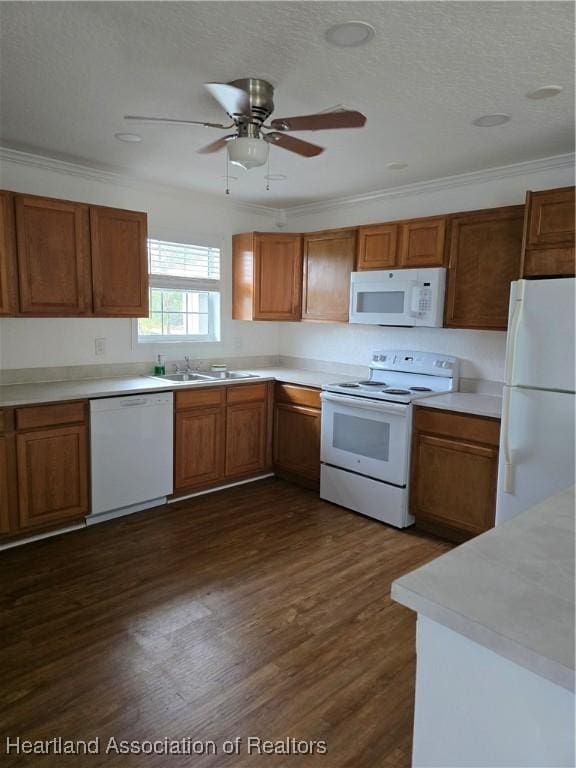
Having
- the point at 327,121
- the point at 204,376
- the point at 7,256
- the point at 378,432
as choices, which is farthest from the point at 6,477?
the point at 327,121

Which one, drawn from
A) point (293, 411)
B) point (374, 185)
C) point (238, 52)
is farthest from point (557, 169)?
point (293, 411)

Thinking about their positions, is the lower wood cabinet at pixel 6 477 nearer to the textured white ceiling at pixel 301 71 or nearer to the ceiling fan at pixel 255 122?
the textured white ceiling at pixel 301 71

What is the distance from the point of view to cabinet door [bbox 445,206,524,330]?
320cm

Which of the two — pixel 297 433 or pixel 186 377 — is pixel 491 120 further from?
pixel 186 377

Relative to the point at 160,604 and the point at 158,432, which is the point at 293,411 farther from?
the point at 160,604

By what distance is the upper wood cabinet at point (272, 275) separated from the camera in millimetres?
4559

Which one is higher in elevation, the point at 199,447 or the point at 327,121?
the point at 327,121

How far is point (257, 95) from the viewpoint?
2.28 m

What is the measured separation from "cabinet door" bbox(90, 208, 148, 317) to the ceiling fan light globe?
1622mm

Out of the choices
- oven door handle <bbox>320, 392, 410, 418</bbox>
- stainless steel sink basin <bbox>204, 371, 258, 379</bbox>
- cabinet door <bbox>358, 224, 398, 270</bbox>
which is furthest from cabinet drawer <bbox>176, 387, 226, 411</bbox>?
cabinet door <bbox>358, 224, 398, 270</bbox>

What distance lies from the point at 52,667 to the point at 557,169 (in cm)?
387

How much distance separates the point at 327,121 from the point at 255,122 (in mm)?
412

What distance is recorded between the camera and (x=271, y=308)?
462 centimetres

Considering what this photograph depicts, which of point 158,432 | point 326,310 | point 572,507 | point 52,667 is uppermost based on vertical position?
point 326,310
